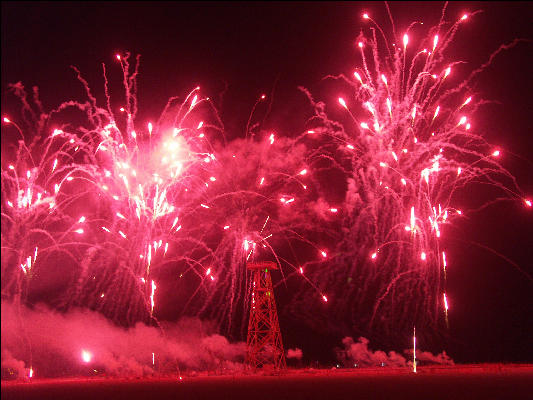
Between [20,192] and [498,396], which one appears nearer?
[498,396]

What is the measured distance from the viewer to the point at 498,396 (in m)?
29.8

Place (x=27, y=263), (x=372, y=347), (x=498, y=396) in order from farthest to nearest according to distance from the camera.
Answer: (x=372, y=347), (x=27, y=263), (x=498, y=396)

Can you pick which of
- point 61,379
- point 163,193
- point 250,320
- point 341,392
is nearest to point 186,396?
point 341,392

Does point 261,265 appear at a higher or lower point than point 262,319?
higher

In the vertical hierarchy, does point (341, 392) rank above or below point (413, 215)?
below

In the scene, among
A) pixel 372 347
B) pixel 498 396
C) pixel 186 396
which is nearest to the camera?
pixel 498 396

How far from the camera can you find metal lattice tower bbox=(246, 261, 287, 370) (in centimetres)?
5100

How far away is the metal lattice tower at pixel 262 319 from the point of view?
51000mm

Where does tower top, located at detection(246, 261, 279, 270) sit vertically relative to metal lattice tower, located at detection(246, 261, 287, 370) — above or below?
above

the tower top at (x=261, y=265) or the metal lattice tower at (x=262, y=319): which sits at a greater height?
the tower top at (x=261, y=265)

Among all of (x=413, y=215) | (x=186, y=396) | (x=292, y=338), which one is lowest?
(x=186, y=396)

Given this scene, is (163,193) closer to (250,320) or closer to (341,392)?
(341,392)

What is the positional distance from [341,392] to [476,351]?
31751mm

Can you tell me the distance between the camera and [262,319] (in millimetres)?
51438
